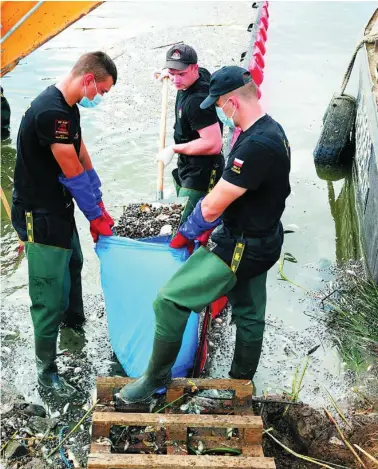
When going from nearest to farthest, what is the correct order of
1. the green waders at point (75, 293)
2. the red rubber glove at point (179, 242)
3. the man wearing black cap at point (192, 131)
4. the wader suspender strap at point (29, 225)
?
the wader suspender strap at point (29, 225) < the red rubber glove at point (179, 242) < the green waders at point (75, 293) < the man wearing black cap at point (192, 131)

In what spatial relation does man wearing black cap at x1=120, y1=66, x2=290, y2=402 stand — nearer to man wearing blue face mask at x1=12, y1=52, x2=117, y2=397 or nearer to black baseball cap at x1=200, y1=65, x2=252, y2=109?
black baseball cap at x1=200, y1=65, x2=252, y2=109

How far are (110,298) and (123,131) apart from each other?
4.86m

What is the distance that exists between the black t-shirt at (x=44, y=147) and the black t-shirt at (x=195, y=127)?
3.63ft

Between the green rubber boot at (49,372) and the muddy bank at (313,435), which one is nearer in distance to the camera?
the muddy bank at (313,435)

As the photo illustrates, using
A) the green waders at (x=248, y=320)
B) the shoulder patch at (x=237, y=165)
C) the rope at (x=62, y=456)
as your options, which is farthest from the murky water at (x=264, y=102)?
the shoulder patch at (x=237, y=165)

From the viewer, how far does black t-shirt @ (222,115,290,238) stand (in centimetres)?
329

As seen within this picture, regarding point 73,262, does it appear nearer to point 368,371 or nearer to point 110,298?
point 110,298

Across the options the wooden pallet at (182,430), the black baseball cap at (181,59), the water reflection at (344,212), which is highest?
the black baseball cap at (181,59)

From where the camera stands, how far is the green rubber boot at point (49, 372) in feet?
13.8

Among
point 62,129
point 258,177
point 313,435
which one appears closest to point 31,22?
point 62,129

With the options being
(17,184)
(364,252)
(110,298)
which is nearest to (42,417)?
(110,298)

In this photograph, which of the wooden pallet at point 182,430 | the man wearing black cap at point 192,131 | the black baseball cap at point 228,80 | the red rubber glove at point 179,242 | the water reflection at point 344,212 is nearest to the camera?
the wooden pallet at point 182,430

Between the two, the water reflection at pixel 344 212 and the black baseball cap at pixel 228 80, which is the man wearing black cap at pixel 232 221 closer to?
the black baseball cap at pixel 228 80

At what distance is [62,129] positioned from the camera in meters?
3.64
